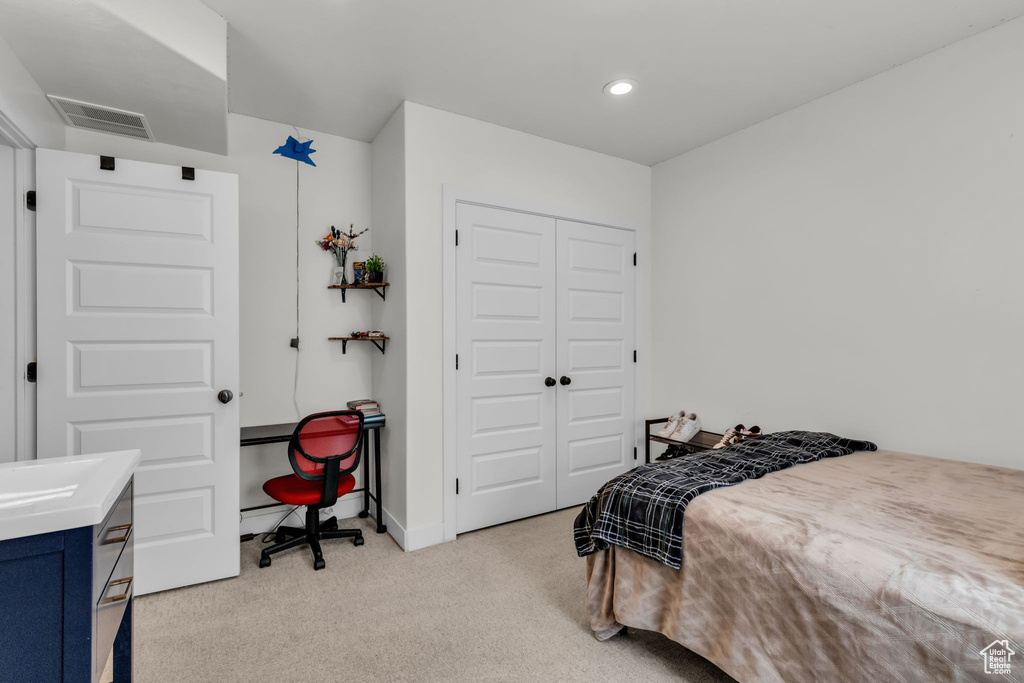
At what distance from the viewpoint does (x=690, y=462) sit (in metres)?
2.12

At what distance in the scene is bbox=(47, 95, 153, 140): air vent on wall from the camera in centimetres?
222

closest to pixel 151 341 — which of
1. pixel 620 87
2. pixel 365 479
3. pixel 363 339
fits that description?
pixel 363 339

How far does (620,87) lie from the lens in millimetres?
2703

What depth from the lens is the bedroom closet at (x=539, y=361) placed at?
306cm

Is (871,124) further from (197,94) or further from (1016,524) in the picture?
(197,94)

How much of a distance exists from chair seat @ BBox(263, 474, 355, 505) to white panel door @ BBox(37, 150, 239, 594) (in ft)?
0.68

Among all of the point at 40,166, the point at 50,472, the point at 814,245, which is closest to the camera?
the point at 50,472

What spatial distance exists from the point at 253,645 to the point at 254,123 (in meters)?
2.92

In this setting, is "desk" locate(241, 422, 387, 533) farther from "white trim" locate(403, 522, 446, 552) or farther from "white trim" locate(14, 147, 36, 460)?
"white trim" locate(14, 147, 36, 460)

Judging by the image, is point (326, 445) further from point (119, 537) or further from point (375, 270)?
point (119, 537)

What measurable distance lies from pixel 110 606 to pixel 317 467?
148 centimetres

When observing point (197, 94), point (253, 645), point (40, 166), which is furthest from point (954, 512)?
point (40, 166)

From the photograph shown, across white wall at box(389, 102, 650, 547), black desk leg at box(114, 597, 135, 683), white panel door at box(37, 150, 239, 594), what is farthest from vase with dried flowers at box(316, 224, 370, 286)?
black desk leg at box(114, 597, 135, 683)
